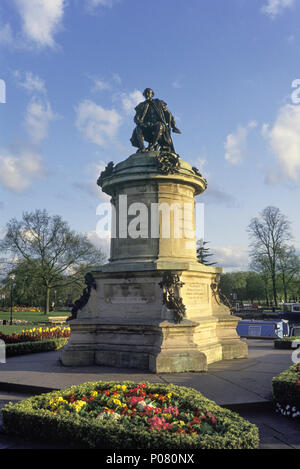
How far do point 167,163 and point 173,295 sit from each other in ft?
13.8

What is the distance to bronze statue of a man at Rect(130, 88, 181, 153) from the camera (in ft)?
43.8

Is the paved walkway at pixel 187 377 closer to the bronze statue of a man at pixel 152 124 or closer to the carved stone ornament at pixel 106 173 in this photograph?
the carved stone ornament at pixel 106 173

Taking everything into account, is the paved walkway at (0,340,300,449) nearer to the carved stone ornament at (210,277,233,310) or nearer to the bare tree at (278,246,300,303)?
the carved stone ornament at (210,277,233,310)

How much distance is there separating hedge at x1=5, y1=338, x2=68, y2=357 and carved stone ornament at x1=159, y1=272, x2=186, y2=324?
6507 millimetres

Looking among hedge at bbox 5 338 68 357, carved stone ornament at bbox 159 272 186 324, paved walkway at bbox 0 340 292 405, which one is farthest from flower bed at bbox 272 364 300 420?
hedge at bbox 5 338 68 357

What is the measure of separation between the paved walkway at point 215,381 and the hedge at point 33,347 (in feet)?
3.09

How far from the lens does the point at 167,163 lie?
39.7 ft

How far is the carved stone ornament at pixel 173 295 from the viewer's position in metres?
10.4

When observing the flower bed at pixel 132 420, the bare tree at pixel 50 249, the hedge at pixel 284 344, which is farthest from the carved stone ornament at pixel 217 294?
the bare tree at pixel 50 249

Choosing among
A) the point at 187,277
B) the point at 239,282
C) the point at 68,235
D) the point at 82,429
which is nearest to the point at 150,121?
the point at 187,277

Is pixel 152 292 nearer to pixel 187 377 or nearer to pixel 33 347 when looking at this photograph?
pixel 187 377
